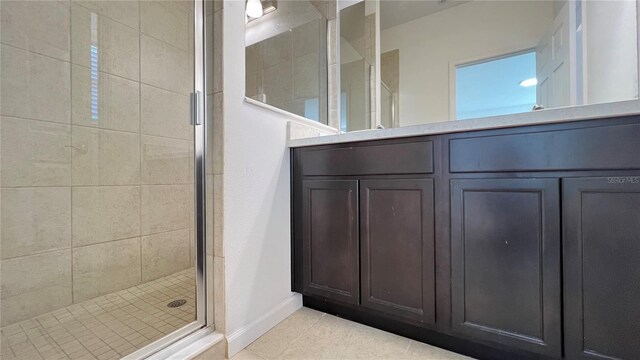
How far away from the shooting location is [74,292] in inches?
51.9

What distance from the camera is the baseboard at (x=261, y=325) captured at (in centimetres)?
106

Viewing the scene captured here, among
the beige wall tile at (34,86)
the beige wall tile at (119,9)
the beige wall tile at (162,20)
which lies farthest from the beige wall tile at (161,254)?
the beige wall tile at (119,9)

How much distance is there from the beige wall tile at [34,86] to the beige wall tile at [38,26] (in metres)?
0.04

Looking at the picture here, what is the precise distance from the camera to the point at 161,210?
170 centimetres

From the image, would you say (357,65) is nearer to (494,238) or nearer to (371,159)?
(371,159)

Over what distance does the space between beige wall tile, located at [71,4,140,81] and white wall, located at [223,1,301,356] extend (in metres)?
0.95

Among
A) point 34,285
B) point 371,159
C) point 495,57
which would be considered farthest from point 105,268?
point 495,57

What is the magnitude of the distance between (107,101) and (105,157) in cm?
33

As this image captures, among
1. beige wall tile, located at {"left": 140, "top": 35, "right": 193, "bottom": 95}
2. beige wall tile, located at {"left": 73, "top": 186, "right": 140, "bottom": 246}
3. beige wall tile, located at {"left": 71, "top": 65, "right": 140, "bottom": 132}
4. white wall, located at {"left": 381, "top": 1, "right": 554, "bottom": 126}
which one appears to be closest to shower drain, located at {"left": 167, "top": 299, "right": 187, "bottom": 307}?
beige wall tile, located at {"left": 73, "top": 186, "right": 140, "bottom": 246}

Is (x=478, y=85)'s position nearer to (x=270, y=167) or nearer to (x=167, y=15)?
(x=270, y=167)

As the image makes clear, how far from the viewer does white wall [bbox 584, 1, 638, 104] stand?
4.22 feet

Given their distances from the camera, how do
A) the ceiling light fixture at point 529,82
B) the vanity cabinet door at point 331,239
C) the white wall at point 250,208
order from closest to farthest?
the white wall at point 250,208, the vanity cabinet door at point 331,239, the ceiling light fixture at point 529,82

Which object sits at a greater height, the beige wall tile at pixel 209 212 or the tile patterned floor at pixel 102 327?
the beige wall tile at pixel 209 212

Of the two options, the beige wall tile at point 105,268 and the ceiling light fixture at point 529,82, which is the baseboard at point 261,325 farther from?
the ceiling light fixture at point 529,82
